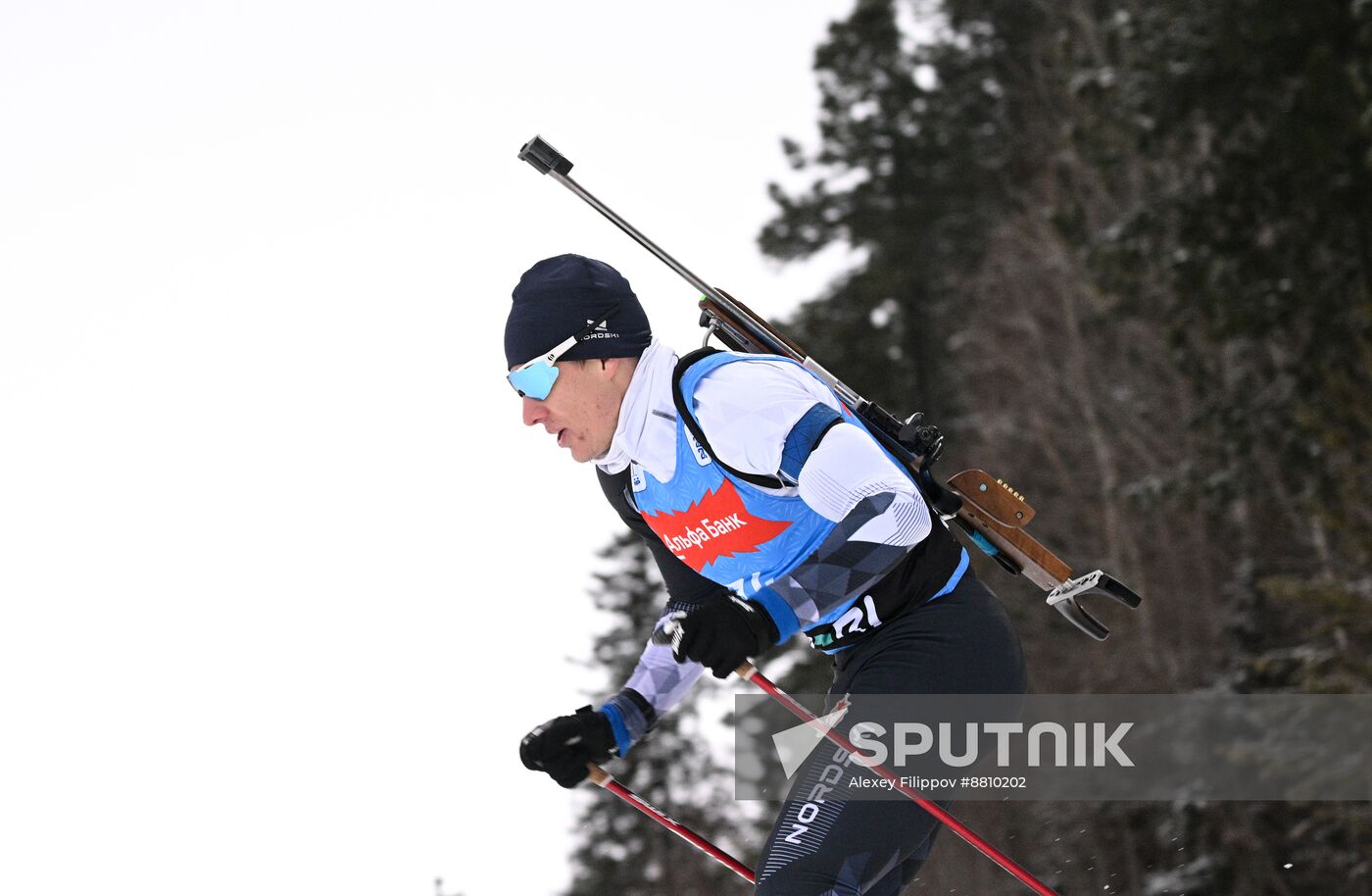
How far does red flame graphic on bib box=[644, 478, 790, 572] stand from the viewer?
119 inches

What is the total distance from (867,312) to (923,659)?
→ 20.0 m

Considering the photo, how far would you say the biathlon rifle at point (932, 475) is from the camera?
3.30 meters

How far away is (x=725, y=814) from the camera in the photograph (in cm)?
1927

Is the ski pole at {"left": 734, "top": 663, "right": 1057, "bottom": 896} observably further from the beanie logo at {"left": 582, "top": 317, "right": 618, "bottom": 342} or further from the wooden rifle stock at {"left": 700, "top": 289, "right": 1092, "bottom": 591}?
the beanie logo at {"left": 582, "top": 317, "right": 618, "bottom": 342}

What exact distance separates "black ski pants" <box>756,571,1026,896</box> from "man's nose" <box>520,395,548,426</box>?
2.84ft

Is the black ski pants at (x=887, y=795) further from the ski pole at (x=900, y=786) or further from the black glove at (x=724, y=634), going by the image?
the black glove at (x=724, y=634)

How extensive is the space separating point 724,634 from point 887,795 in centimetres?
54

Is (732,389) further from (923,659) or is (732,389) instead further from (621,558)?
(621,558)

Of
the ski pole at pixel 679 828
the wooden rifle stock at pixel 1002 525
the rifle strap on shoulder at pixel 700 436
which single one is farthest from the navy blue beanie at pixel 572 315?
the ski pole at pixel 679 828

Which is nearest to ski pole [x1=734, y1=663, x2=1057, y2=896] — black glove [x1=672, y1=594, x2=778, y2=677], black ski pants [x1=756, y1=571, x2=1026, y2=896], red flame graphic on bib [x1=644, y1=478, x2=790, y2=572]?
black ski pants [x1=756, y1=571, x2=1026, y2=896]

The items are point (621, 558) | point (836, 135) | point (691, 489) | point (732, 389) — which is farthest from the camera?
point (836, 135)

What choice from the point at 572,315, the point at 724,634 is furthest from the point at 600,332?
the point at 724,634

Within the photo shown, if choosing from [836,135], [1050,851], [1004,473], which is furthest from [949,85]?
[1050,851]

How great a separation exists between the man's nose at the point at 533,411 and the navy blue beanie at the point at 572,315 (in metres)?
0.09
